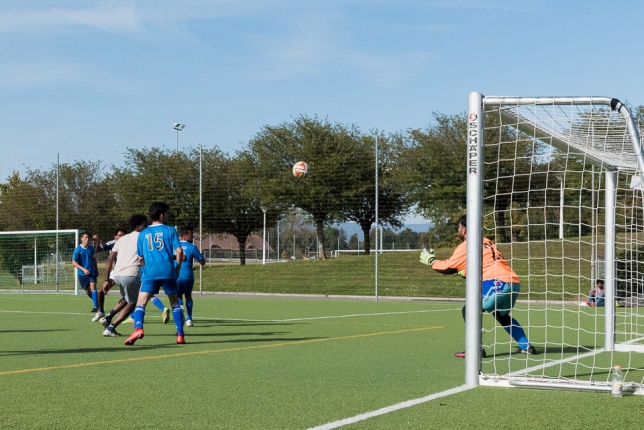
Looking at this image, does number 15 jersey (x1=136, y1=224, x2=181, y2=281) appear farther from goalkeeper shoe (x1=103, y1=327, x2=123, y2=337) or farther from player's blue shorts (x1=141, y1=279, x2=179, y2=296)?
goalkeeper shoe (x1=103, y1=327, x2=123, y2=337)

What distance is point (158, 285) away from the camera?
11.0 metres

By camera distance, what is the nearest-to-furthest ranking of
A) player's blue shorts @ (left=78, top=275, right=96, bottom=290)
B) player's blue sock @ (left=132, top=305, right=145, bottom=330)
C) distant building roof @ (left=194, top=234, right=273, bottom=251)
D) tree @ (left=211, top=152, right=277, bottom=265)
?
player's blue sock @ (left=132, top=305, right=145, bottom=330) → player's blue shorts @ (left=78, top=275, right=96, bottom=290) → tree @ (left=211, top=152, right=277, bottom=265) → distant building roof @ (left=194, top=234, right=273, bottom=251)

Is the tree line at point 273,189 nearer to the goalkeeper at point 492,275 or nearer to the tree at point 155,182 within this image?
the tree at point 155,182

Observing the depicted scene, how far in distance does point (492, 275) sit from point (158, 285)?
4.31m

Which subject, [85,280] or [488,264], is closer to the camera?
[488,264]

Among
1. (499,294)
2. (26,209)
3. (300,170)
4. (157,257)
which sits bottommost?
(499,294)

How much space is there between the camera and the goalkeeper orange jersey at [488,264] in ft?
30.1

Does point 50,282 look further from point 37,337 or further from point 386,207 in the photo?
point 37,337

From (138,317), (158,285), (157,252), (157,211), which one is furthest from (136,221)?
(138,317)

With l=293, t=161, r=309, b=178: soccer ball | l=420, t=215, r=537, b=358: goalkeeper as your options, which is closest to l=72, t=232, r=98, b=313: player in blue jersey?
l=420, t=215, r=537, b=358: goalkeeper

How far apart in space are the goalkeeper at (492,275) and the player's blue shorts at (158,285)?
356cm

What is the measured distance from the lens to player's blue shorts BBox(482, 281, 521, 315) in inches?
372

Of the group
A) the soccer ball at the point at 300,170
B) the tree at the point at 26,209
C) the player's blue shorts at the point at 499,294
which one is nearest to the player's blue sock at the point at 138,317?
the player's blue shorts at the point at 499,294

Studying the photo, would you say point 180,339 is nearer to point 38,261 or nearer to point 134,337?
point 134,337
